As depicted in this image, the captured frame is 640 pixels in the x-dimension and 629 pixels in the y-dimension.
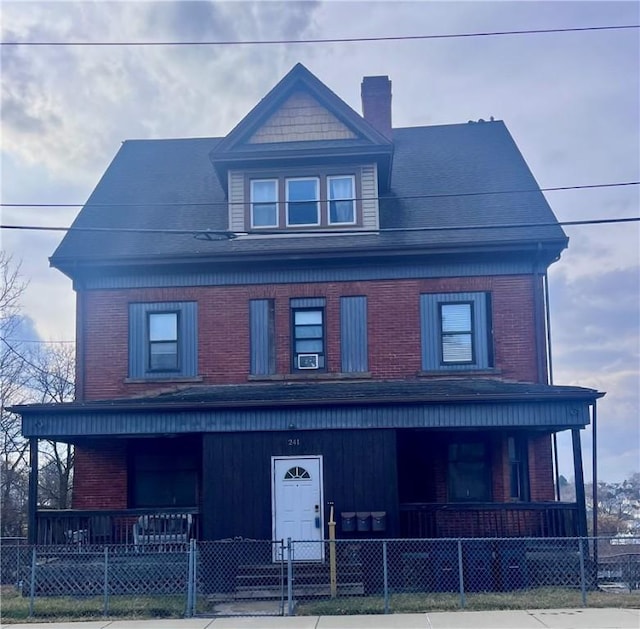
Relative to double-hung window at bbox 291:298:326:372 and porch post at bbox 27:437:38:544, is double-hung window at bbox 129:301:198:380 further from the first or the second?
porch post at bbox 27:437:38:544

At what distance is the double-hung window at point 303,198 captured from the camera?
22250 millimetres

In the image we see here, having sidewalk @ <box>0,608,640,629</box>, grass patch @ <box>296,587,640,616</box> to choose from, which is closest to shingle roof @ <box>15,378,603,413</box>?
grass patch @ <box>296,587,640,616</box>

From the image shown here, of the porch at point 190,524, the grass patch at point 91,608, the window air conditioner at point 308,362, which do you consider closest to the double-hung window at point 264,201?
the window air conditioner at point 308,362

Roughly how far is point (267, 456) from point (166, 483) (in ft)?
14.2

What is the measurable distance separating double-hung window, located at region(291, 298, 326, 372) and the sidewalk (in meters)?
8.03

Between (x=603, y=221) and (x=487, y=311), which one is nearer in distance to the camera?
(x=603, y=221)

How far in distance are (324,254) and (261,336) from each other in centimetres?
250

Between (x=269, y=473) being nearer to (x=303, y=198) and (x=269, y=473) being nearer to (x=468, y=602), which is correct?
(x=468, y=602)

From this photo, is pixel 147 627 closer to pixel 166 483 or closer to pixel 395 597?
pixel 395 597

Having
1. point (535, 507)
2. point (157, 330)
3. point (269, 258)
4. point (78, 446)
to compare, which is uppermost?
point (269, 258)

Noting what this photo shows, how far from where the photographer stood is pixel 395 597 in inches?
615

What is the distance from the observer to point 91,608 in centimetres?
1507

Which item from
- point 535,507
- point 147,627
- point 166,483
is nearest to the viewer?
Result: point 147,627

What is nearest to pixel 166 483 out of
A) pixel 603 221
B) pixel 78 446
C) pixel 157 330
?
pixel 78 446
